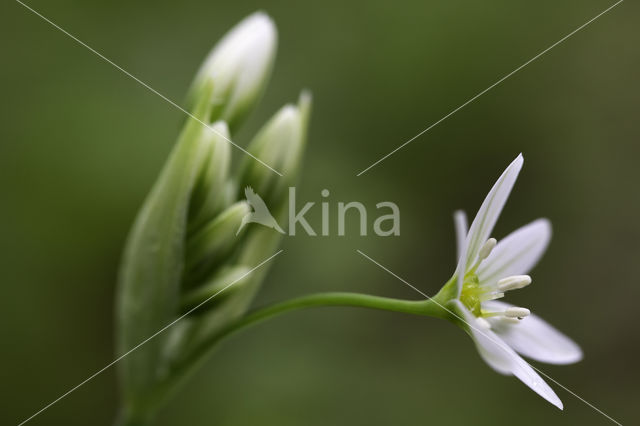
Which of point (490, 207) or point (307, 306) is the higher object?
point (490, 207)

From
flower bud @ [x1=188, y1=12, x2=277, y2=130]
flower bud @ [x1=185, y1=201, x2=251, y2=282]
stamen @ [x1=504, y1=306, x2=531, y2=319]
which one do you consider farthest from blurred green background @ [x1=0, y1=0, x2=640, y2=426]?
stamen @ [x1=504, y1=306, x2=531, y2=319]

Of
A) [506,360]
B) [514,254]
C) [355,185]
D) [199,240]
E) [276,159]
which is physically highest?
[355,185]

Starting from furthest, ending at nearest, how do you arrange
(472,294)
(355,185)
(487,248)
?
(355,185) < (472,294) < (487,248)

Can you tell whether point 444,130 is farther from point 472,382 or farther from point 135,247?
point 135,247

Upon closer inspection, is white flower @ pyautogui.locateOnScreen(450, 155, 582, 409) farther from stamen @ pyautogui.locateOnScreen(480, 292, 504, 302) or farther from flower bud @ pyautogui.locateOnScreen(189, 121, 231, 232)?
flower bud @ pyautogui.locateOnScreen(189, 121, 231, 232)

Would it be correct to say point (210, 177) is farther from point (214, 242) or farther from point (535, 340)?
point (535, 340)

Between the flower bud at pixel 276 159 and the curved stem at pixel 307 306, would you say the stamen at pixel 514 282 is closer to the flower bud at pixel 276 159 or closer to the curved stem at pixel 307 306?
the curved stem at pixel 307 306

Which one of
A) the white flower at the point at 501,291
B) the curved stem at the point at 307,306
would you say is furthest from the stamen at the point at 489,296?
the curved stem at the point at 307,306

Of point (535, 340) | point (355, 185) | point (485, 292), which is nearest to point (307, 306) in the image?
point (485, 292)
